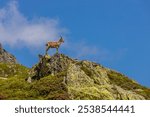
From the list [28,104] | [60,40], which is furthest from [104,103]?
[60,40]

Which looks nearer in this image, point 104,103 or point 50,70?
point 104,103

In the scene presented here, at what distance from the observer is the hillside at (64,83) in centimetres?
5200

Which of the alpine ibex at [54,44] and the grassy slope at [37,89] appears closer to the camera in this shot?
the grassy slope at [37,89]

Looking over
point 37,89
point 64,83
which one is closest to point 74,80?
point 64,83

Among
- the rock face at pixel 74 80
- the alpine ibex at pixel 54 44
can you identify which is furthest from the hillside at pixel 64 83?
the alpine ibex at pixel 54 44

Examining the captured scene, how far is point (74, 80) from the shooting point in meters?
53.4

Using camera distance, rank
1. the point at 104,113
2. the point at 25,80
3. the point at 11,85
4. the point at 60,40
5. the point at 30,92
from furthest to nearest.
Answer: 1. the point at 60,40
2. the point at 25,80
3. the point at 11,85
4. the point at 30,92
5. the point at 104,113

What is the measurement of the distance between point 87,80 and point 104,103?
19.1m

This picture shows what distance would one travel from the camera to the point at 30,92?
175 feet

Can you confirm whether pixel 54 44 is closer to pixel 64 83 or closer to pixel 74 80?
pixel 74 80

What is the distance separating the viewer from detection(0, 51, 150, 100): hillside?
171ft

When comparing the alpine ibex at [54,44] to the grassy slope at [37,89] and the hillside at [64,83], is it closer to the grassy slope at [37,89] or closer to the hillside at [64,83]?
the hillside at [64,83]

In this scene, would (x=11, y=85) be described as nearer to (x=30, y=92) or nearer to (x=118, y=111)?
(x=30, y=92)

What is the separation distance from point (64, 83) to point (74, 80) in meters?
1.36
